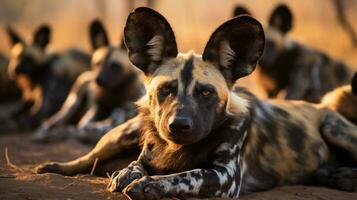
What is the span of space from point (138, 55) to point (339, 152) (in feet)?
4.65

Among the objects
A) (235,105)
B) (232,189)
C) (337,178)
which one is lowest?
(337,178)

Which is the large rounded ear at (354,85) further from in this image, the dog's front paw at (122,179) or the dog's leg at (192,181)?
the dog's front paw at (122,179)

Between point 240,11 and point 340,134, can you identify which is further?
point 240,11

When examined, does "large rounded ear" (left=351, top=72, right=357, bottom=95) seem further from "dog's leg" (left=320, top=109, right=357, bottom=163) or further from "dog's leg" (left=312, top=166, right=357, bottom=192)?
"dog's leg" (left=312, top=166, right=357, bottom=192)

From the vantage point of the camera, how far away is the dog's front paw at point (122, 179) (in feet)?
10.7

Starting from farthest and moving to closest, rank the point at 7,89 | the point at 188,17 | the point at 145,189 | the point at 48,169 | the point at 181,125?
the point at 188,17, the point at 7,89, the point at 48,169, the point at 181,125, the point at 145,189

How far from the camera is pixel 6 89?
10.9m

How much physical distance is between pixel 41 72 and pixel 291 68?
324 centimetres

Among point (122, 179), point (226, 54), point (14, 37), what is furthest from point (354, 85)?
point (14, 37)

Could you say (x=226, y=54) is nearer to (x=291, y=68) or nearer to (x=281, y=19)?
(x=291, y=68)

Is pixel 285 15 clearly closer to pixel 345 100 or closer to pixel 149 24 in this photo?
pixel 345 100

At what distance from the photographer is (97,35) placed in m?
7.98

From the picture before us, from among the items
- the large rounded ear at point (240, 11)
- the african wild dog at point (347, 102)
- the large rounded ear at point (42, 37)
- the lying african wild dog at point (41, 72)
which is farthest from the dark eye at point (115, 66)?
the african wild dog at point (347, 102)

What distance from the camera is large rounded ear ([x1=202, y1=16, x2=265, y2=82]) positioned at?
3.48 meters
